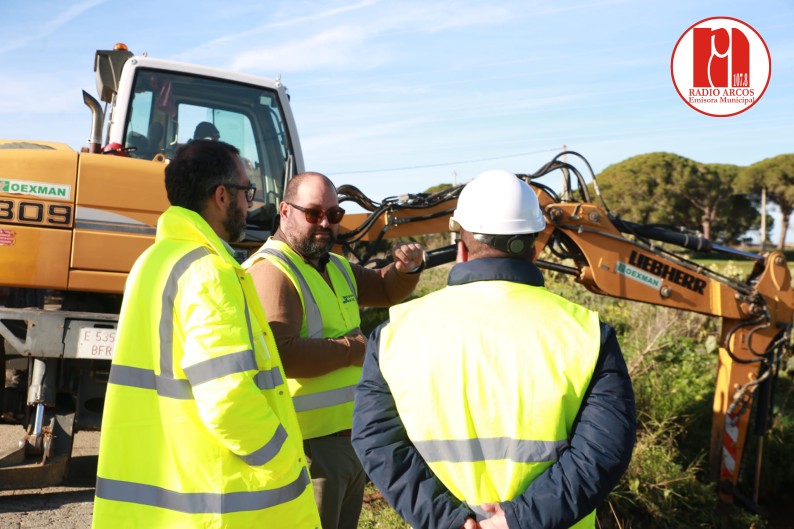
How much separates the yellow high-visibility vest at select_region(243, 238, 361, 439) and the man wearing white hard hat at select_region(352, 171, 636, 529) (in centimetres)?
116

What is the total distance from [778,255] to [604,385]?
A: 493cm

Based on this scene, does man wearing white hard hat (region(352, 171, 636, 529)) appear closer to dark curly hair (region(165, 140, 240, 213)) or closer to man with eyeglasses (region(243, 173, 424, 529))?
dark curly hair (region(165, 140, 240, 213))

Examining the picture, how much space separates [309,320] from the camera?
3.30 metres

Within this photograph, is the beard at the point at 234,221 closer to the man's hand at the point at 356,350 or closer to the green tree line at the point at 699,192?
the man's hand at the point at 356,350

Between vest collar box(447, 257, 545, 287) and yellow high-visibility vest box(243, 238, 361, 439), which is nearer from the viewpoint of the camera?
vest collar box(447, 257, 545, 287)

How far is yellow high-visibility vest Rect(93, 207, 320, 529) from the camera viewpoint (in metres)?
2.26

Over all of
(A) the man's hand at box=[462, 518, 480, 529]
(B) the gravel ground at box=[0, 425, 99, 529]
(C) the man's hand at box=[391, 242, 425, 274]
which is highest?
(C) the man's hand at box=[391, 242, 425, 274]

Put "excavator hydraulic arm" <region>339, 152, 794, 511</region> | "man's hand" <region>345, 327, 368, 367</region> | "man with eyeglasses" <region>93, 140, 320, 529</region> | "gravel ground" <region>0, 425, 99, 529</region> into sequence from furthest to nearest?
"excavator hydraulic arm" <region>339, 152, 794, 511</region> → "gravel ground" <region>0, 425, 99, 529</region> → "man's hand" <region>345, 327, 368, 367</region> → "man with eyeglasses" <region>93, 140, 320, 529</region>

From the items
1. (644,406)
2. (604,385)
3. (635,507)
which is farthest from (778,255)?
(604,385)

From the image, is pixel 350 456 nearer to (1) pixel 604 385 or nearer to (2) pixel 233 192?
(2) pixel 233 192

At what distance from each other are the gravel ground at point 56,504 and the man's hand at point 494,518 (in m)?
3.74

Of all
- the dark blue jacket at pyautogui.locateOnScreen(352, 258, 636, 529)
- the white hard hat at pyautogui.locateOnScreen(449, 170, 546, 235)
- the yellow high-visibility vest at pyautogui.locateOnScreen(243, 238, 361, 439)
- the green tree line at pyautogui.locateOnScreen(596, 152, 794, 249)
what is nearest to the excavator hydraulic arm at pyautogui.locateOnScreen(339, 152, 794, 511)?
the yellow high-visibility vest at pyautogui.locateOnScreen(243, 238, 361, 439)

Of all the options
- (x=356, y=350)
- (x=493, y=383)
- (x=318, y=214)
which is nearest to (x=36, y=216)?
(x=318, y=214)

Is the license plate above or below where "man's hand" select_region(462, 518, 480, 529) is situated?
above
